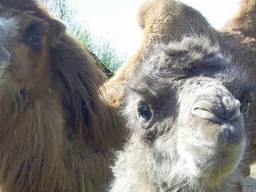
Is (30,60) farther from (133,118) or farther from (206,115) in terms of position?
(206,115)

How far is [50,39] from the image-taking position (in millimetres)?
4199

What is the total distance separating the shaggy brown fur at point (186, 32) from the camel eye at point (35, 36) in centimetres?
51

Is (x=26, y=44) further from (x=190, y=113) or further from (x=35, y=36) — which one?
(x=190, y=113)

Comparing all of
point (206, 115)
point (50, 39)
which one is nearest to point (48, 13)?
point (50, 39)

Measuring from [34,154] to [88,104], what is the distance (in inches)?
16.5

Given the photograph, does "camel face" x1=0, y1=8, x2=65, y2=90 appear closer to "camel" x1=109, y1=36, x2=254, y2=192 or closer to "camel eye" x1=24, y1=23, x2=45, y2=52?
"camel eye" x1=24, y1=23, x2=45, y2=52

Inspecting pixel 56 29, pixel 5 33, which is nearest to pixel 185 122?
pixel 5 33

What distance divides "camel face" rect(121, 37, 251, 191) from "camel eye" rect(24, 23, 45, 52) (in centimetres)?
88

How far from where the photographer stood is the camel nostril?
8.77 feet

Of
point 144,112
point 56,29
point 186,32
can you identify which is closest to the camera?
point 144,112

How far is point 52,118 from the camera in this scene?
4172 mm

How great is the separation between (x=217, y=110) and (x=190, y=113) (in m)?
0.18

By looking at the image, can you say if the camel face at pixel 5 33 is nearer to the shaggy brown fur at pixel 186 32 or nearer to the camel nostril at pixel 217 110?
the shaggy brown fur at pixel 186 32

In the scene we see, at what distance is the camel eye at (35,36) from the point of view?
403 cm
